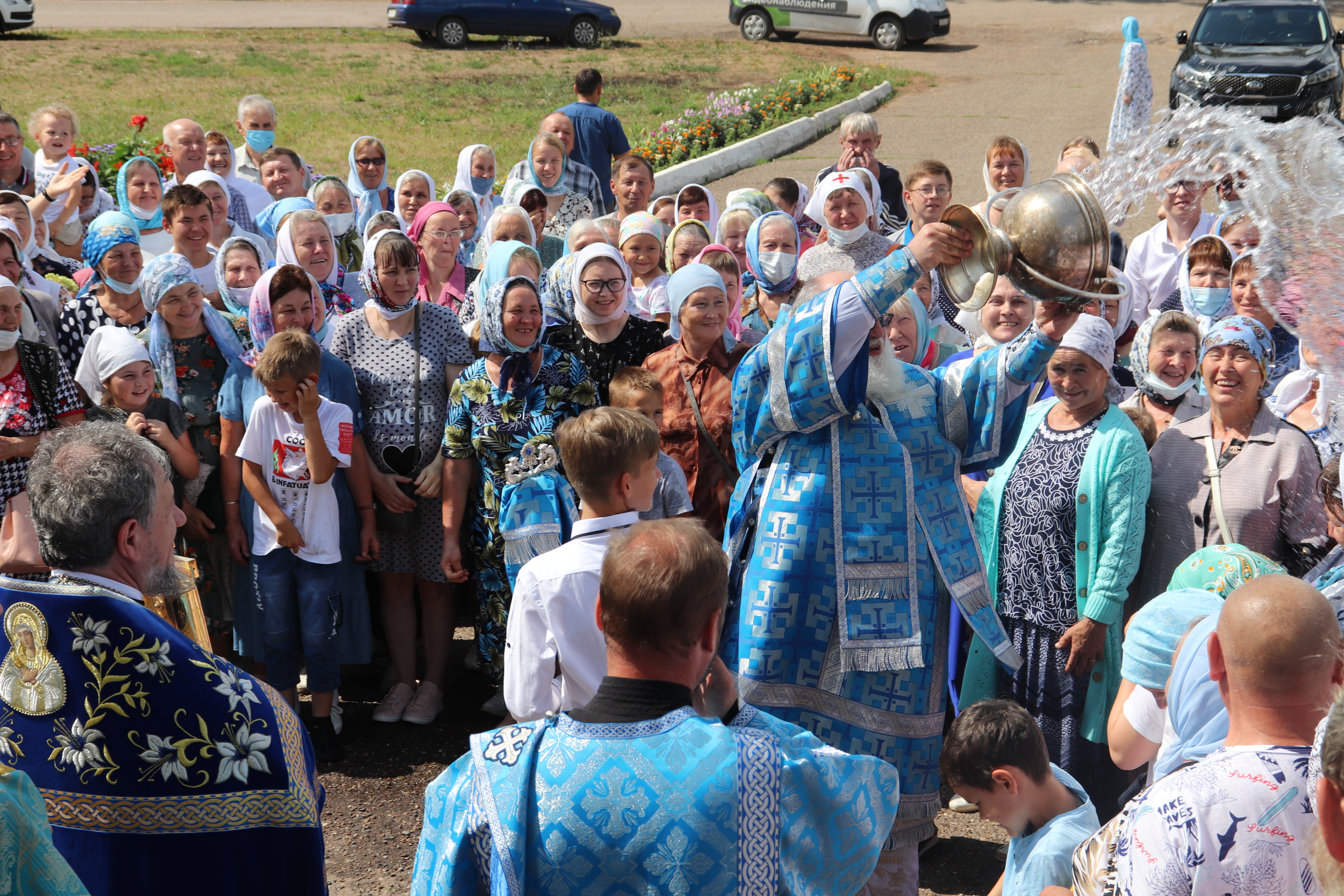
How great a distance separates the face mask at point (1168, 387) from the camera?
5.00 metres

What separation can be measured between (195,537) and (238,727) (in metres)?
2.90

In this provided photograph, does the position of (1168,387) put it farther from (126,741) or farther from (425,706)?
(126,741)

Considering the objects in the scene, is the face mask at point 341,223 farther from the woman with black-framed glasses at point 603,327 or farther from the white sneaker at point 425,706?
the white sneaker at point 425,706

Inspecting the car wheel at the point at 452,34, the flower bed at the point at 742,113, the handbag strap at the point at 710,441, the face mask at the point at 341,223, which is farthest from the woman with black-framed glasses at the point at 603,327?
the car wheel at the point at 452,34

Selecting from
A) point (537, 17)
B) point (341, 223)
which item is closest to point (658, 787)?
point (341, 223)

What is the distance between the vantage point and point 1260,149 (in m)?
3.18

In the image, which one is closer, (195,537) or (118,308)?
(195,537)

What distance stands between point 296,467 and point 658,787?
11.3 feet

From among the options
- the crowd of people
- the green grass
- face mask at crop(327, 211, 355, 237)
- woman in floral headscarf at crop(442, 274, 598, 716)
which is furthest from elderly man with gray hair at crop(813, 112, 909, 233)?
the green grass

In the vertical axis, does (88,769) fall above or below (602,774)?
below

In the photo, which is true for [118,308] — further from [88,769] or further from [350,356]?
[88,769]

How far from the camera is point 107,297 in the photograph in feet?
19.0

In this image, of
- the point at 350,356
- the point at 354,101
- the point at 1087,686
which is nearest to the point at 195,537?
the point at 350,356

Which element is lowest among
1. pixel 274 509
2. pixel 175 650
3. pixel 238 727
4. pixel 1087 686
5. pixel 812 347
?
pixel 1087 686
